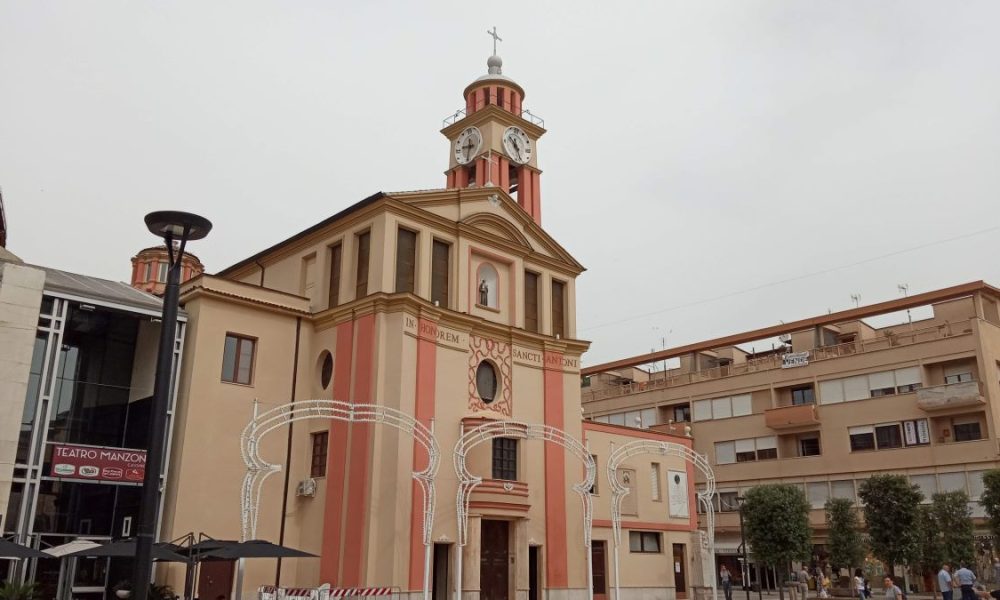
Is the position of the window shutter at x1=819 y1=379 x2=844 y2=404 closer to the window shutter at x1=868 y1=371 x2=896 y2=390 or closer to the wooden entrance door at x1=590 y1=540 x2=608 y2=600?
the window shutter at x1=868 y1=371 x2=896 y2=390

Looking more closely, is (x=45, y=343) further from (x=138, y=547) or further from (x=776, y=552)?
(x=776, y=552)

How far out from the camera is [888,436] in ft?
143

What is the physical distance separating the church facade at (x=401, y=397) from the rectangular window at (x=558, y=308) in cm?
5

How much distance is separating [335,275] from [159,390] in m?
18.4

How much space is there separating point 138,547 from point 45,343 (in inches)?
566

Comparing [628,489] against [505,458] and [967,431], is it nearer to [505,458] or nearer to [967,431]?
[505,458]

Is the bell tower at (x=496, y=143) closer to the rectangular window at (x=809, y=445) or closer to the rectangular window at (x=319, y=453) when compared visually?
the rectangular window at (x=319, y=453)

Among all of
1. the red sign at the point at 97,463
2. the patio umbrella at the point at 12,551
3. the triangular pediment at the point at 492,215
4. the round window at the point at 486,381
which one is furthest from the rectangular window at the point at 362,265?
the patio umbrella at the point at 12,551

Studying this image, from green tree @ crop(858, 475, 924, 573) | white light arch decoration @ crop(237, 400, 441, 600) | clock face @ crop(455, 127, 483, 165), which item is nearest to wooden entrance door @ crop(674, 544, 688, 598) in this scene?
green tree @ crop(858, 475, 924, 573)

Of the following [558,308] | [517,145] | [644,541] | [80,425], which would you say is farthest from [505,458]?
[517,145]

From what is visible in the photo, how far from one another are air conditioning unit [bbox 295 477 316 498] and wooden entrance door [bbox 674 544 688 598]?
16.3 metres

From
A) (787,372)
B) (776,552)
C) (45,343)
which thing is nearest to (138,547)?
(45,343)

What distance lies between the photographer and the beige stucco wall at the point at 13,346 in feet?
66.0

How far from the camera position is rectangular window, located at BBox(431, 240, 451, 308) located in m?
28.0
